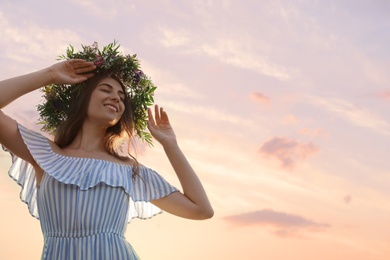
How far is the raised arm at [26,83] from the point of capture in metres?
4.45

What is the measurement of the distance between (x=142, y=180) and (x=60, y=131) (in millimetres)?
652

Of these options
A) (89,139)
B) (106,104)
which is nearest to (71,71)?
(106,104)

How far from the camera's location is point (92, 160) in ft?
14.9

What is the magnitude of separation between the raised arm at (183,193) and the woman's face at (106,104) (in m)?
0.29

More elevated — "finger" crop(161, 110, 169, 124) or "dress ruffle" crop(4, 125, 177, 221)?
"finger" crop(161, 110, 169, 124)

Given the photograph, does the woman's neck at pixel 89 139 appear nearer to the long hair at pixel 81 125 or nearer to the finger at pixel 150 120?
the long hair at pixel 81 125

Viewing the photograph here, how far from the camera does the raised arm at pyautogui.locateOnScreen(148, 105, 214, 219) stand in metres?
4.66

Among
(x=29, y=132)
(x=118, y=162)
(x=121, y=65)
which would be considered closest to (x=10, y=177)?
(x=29, y=132)

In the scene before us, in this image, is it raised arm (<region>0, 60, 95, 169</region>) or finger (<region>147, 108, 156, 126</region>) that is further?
finger (<region>147, 108, 156, 126</region>)

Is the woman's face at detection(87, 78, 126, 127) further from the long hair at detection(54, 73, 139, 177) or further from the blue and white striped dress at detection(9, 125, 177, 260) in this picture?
the blue and white striped dress at detection(9, 125, 177, 260)

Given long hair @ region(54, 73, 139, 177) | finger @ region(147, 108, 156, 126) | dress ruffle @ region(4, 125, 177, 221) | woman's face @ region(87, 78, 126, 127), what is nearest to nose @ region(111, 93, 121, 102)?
woman's face @ region(87, 78, 126, 127)

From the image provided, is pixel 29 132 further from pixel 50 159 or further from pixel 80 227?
pixel 80 227

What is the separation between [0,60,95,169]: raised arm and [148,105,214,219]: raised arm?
2.13ft

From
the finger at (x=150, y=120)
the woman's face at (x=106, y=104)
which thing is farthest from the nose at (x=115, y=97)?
the finger at (x=150, y=120)
